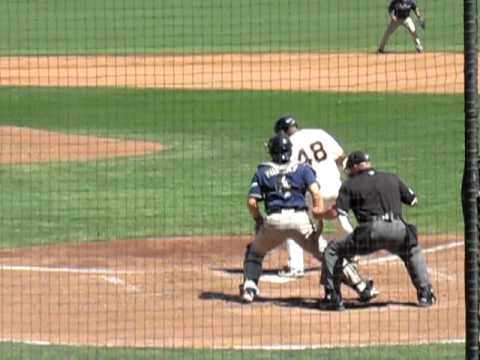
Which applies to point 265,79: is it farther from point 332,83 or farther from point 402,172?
point 402,172

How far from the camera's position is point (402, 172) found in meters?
19.2

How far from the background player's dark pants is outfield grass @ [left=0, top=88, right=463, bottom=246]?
3893mm

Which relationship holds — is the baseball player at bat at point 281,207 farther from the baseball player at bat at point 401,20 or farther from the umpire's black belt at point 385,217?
the baseball player at bat at point 401,20

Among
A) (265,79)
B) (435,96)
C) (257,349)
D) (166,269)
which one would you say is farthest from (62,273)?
(265,79)

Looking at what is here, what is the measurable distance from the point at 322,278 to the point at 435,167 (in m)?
8.15

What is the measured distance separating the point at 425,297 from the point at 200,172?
8.13 m

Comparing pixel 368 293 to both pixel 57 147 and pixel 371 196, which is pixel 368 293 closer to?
pixel 371 196

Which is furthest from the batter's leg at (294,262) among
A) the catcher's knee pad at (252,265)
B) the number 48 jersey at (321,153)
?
the catcher's knee pad at (252,265)

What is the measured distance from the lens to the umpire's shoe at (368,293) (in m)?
12.0

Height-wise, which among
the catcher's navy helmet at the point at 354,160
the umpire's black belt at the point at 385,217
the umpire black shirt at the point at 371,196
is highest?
the catcher's navy helmet at the point at 354,160

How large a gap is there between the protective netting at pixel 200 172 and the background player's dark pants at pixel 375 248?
0.32 meters

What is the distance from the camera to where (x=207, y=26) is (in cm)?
4231

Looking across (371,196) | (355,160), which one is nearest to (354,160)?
(355,160)

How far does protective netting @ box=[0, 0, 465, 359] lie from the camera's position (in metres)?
11.4
